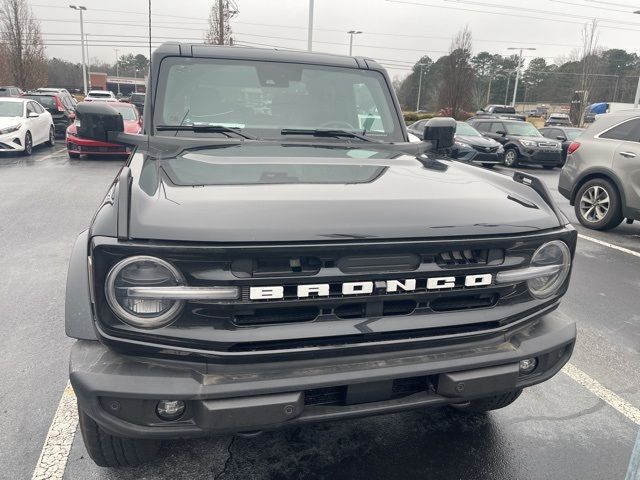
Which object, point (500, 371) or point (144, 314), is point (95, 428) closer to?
point (144, 314)

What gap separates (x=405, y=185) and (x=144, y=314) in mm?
1195

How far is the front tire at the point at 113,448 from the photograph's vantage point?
6.55ft

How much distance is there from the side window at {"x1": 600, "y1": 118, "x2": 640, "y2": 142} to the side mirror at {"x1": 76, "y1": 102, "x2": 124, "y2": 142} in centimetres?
685

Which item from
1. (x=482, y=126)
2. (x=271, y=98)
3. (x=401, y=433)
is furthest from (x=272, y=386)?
(x=482, y=126)

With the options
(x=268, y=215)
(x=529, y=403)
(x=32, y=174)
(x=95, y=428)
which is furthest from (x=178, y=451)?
(x=32, y=174)

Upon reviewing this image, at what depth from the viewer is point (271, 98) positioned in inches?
129

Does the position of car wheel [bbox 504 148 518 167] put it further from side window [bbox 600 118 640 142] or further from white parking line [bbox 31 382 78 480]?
white parking line [bbox 31 382 78 480]

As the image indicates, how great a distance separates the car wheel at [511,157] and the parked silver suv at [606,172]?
8999 millimetres

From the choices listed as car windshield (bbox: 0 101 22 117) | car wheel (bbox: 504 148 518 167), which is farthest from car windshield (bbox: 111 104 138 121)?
car wheel (bbox: 504 148 518 167)

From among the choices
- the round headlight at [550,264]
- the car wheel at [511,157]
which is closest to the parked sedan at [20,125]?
the round headlight at [550,264]

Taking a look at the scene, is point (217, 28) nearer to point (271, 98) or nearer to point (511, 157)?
point (511, 157)

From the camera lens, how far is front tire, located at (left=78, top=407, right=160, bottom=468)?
6.55 ft

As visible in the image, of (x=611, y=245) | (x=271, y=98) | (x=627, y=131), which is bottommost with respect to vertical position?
(x=611, y=245)

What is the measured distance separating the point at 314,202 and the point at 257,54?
1.97 metres
